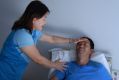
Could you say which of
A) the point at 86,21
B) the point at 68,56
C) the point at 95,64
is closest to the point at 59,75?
the point at 68,56

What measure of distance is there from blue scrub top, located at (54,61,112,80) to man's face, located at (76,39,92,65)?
2.3 inches

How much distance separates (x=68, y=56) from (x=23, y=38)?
0.67 m

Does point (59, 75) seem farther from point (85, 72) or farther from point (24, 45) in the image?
point (24, 45)

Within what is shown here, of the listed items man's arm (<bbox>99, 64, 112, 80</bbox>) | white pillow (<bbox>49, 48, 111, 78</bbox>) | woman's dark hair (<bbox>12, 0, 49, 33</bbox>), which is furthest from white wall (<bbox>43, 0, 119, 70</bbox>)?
woman's dark hair (<bbox>12, 0, 49, 33</bbox>)

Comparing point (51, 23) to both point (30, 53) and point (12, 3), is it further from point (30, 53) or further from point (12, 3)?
point (30, 53)

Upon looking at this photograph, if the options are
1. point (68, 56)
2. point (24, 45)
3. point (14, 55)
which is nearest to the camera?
point (24, 45)

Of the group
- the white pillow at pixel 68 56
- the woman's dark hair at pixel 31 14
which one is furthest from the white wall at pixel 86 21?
the woman's dark hair at pixel 31 14

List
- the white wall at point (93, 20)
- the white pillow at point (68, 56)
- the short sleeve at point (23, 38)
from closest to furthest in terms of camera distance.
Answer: the short sleeve at point (23, 38), the white pillow at point (68, 56), the white wall at point (93, 20)

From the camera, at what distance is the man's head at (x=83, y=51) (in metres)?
2.19

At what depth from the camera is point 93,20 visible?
7.97ft

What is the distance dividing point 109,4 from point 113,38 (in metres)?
0.36

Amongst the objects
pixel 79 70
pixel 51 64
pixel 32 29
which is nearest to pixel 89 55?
pixel 79 70

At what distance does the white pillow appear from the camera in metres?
2.24

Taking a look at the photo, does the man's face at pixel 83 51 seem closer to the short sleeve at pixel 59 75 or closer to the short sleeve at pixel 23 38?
the short sleeve at pixel 59 75
